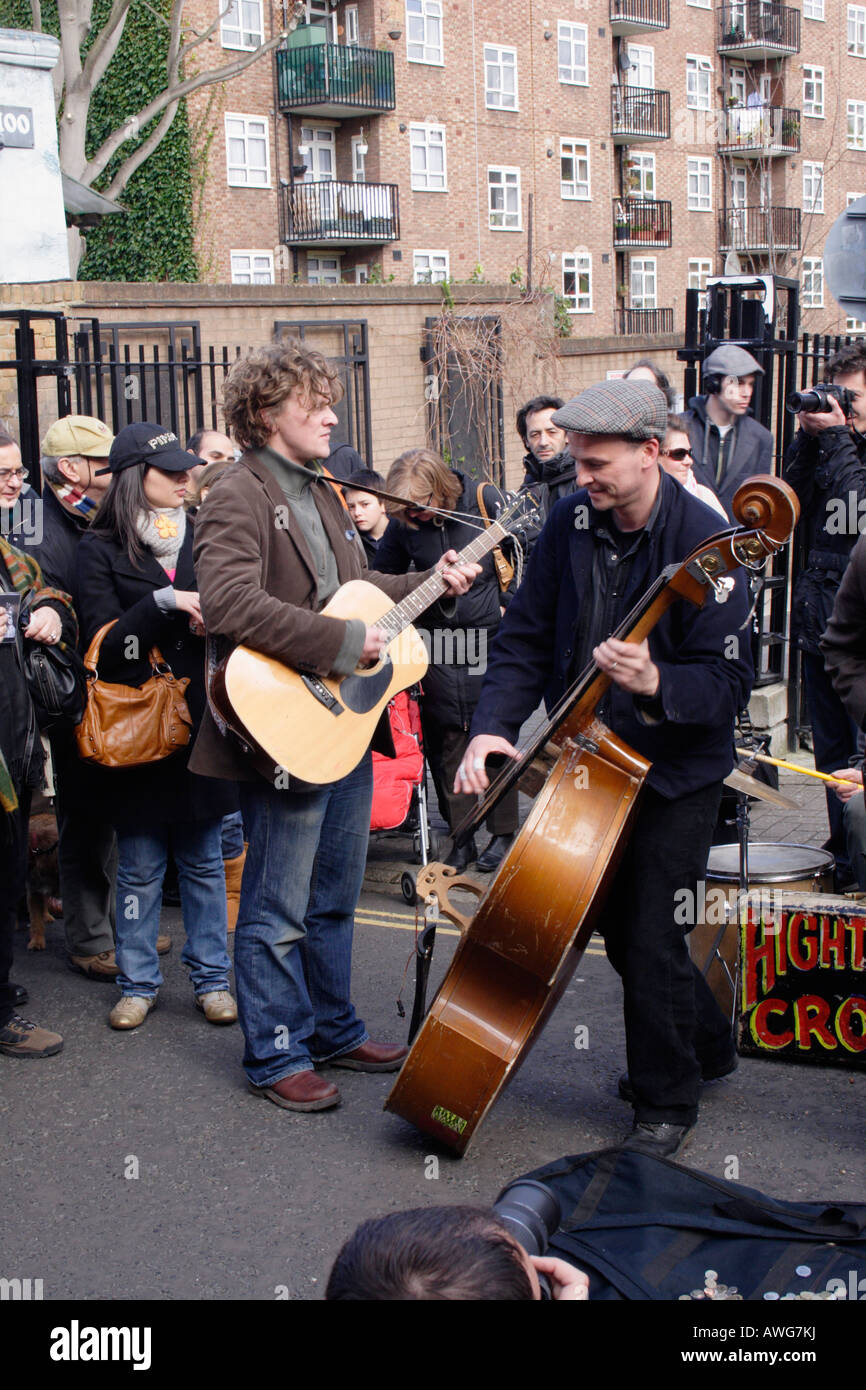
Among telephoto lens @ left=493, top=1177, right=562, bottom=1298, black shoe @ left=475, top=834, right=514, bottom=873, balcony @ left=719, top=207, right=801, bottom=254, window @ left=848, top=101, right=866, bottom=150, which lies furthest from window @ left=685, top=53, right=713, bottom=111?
telephoto lens @ left=493, top=1177, right=562, bottom=1298

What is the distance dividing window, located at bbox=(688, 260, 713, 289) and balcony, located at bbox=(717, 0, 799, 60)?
600 centimetres

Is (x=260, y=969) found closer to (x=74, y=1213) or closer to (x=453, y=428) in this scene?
(x=74, y=1213)

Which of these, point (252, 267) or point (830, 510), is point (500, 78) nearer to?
point (252, 267)

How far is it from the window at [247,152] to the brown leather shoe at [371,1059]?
1162 inches

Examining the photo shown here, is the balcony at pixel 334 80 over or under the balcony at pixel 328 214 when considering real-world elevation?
over

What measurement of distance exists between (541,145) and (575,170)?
154cm

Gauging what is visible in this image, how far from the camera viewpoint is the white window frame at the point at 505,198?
3588cm

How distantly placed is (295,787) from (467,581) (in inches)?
32.1

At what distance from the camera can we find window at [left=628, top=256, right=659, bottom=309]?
133 feet

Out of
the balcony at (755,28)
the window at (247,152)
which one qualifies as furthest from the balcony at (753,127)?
the window at (247,152)

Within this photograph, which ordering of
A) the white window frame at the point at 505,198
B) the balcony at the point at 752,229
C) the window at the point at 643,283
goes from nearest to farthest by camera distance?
the white window frame at the point at 505,198, the window at the point at 643,283, the balcony at the point at 752,229

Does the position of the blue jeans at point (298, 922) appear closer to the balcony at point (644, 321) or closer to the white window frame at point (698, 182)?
the balcony at point (644, 321)

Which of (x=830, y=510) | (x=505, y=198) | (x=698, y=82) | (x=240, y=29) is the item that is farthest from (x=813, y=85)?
(x=830, y=510)

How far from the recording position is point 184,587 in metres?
4.97
